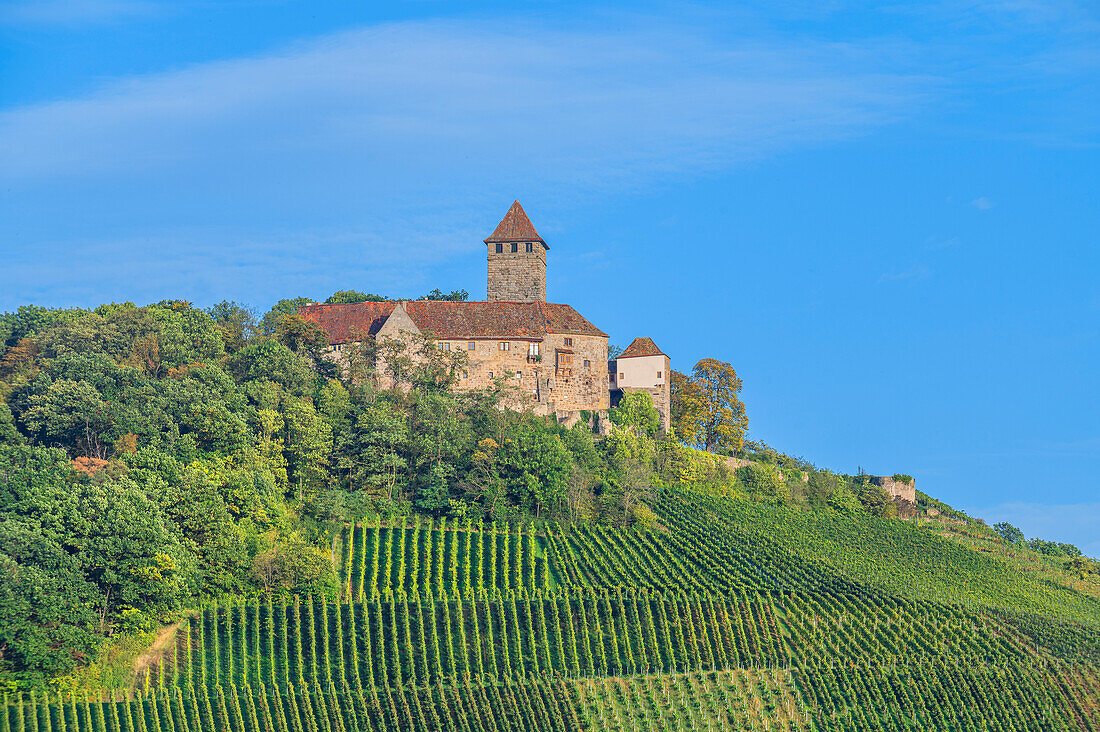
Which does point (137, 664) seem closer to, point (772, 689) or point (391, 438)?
point (391, 438)

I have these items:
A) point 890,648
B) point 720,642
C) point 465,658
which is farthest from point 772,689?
point 465,658

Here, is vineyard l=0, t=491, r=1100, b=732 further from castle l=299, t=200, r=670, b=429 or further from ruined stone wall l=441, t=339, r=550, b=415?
castle l=299, t=200, r=670, b=429

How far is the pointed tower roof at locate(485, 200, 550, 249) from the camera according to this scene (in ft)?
251

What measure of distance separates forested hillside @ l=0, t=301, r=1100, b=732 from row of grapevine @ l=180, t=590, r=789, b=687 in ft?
0.39

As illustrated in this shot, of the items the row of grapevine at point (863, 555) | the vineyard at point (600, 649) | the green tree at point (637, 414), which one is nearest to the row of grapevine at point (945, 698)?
the vineyard at point (600, 649)

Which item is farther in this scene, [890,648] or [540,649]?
[890,648]

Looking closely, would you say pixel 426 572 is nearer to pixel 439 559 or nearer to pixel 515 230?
pixel 439 559

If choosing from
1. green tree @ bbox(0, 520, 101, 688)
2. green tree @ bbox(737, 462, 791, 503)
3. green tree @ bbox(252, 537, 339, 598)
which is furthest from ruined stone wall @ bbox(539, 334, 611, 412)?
green tree @ bbox(0, 520, 101, 688)

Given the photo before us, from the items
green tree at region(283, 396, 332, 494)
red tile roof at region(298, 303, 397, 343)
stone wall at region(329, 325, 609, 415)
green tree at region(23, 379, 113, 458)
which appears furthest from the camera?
red tile roof at region(298, 303, 397, 343)

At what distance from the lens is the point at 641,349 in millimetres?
74000

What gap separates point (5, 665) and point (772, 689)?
87.6 feet

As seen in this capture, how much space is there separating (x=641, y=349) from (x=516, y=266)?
904cm

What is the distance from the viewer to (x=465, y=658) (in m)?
47.0

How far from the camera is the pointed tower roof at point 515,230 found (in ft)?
251
